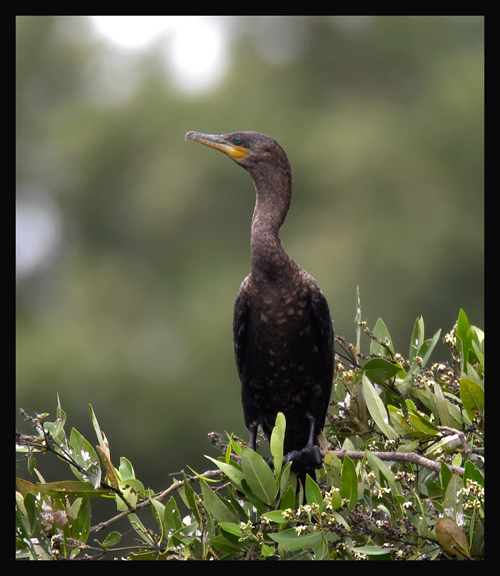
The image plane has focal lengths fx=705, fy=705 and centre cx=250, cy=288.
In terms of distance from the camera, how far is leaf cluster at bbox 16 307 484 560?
1.83m

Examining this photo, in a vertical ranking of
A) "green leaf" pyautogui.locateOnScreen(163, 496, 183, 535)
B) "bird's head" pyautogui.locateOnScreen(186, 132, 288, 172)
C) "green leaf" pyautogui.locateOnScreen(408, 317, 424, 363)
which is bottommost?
"green leaf" pyautogui.locateOnScreen(163, 496, 183, 535)

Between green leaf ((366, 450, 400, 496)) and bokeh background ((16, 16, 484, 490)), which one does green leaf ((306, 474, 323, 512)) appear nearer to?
green leaf ((366, 450, 400, 496))

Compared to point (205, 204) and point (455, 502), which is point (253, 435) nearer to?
point (455, 502)

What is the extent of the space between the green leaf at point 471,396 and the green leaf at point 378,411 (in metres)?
0.26

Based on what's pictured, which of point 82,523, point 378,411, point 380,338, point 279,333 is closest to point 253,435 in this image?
point 279,333

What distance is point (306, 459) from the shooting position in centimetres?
301

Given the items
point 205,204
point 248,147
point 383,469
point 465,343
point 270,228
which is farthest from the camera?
point 205,204

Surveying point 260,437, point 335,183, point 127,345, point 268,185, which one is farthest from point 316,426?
point 335,183

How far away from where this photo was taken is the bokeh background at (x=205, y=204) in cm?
1131

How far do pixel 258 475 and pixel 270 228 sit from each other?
1507mm

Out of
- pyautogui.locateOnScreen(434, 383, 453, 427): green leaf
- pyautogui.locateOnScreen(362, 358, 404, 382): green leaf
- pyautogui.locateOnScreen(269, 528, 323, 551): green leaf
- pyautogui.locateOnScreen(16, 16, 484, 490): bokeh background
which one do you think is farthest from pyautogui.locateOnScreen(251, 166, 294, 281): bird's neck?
pyautogui.locateOnScreen(16, 16, 484, 490): bokeh background

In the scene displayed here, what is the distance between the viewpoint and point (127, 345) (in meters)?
11.5

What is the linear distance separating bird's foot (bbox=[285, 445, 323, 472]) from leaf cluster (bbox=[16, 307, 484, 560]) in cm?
66

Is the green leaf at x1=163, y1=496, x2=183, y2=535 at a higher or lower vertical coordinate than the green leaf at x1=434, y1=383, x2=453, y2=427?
lower
